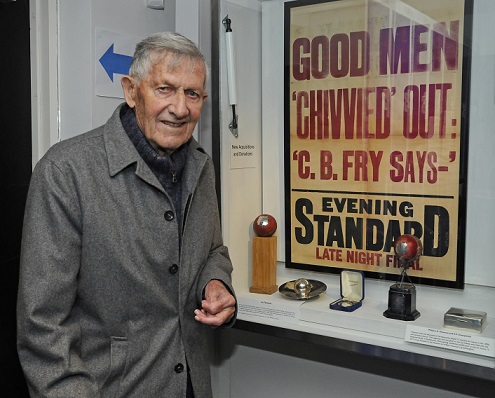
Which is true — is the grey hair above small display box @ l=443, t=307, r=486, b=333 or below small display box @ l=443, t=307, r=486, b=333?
above

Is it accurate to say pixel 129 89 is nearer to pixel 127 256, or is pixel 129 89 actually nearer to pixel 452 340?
pixel 127 256

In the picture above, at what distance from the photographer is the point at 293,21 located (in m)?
2.23

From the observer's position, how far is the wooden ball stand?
90.0 inches

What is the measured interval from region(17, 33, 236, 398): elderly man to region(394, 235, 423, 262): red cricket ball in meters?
0.60

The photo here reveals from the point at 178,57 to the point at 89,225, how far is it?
50cm

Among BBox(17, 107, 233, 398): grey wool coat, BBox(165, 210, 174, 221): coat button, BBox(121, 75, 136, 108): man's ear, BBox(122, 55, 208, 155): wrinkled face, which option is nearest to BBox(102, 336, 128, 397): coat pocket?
BBox(17, 107, 233, 398): grey wool coat

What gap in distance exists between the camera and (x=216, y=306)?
166cm

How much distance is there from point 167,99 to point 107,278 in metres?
0.50

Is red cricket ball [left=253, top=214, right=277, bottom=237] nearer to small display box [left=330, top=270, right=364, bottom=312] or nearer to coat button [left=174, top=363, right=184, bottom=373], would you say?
small display box [left=330, top=270, right=364, bottom=312]

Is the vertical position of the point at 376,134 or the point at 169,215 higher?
the point at 376,134

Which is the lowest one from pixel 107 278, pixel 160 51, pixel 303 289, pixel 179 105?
pixel 303 289

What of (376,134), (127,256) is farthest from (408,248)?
(127,256)

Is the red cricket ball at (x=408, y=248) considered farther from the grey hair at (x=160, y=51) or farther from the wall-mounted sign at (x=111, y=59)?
the wall-mounted sign at (x=111, y=59)

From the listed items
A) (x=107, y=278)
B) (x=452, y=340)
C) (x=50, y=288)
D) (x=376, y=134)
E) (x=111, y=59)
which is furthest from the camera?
(x=111, y=59)
